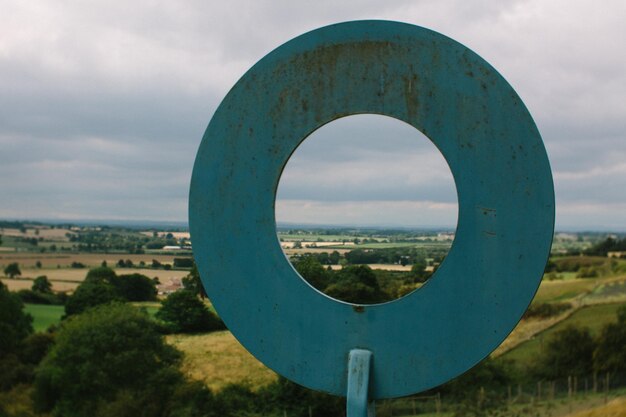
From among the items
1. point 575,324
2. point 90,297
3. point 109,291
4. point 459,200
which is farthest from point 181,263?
point 459,200

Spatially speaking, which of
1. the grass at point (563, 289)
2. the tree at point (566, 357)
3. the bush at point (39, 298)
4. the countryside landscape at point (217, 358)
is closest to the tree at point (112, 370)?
the countryside landscape at point (217, 358)

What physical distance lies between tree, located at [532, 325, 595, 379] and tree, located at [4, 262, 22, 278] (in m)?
22.9

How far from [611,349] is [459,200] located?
680 inches

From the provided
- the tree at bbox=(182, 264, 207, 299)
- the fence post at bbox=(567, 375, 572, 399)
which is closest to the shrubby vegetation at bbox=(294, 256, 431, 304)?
the fence post at bbox=(567, 375, 572, 399)

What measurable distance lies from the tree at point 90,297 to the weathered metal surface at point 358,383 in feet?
73.8

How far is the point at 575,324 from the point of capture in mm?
22766

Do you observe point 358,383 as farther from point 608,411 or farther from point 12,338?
point 12,338

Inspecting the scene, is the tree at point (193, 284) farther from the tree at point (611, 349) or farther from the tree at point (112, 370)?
the tree at point (611, 349)

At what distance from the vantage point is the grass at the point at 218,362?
2222 cm

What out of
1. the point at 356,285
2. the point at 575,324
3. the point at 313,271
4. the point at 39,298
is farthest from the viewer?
the point at 39,298

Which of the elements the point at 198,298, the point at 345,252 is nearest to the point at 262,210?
the point at 345,252

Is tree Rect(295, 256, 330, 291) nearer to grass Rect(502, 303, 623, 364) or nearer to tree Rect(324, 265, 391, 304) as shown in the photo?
tree Rect(324, 265, 391, 304)

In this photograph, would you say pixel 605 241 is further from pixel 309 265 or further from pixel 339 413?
pixel 309 265

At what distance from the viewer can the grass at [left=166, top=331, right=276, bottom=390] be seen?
22.2m
